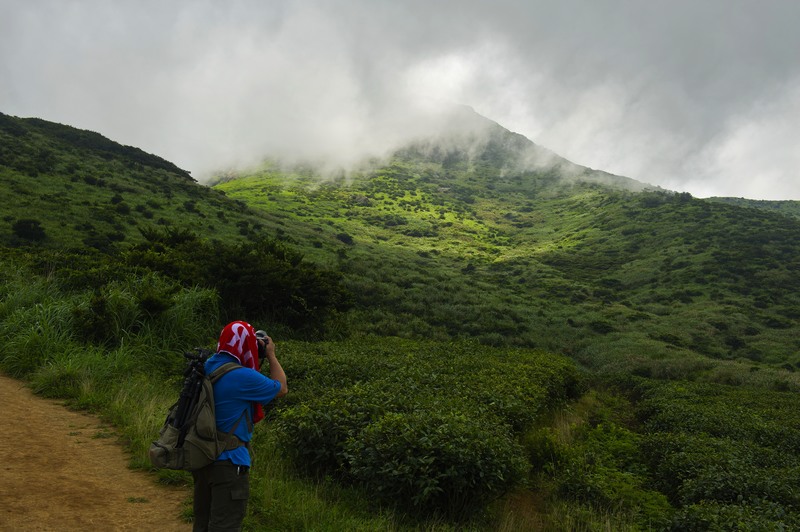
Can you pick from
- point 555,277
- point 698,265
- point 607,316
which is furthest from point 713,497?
point 698,265

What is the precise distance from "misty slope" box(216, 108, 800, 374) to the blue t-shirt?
23707 millimetres

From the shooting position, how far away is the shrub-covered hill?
31688 mm

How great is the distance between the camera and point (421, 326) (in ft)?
106

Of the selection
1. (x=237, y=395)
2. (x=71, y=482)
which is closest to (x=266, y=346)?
(x=237, y=395)

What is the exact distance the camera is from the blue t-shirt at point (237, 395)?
3.72m

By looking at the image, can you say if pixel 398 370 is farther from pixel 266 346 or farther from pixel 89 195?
pixel 89 195

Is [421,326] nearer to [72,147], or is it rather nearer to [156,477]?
[156,477]

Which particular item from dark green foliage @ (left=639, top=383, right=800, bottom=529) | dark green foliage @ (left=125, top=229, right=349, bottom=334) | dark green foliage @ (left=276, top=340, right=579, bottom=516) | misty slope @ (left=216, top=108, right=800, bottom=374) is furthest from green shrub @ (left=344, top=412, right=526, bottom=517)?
misty slope @ (left=216, top=108, right=800, bottom=374)

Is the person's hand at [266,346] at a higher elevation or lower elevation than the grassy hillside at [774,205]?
lower

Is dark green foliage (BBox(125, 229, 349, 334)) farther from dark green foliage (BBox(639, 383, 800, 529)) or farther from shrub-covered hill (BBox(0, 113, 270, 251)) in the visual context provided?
dark green foliage (BBox(639, 383, 800, 529))

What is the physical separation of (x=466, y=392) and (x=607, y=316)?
45086mm

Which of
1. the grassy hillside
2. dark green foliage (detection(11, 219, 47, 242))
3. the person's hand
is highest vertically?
the grassy hillside

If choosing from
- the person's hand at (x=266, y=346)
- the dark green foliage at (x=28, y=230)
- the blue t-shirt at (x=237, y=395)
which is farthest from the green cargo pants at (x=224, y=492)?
the dark green foliage at (x=28, y=230)

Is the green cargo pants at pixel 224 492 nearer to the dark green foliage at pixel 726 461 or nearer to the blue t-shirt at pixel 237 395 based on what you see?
the blue t-shirt at pixel 237 395
